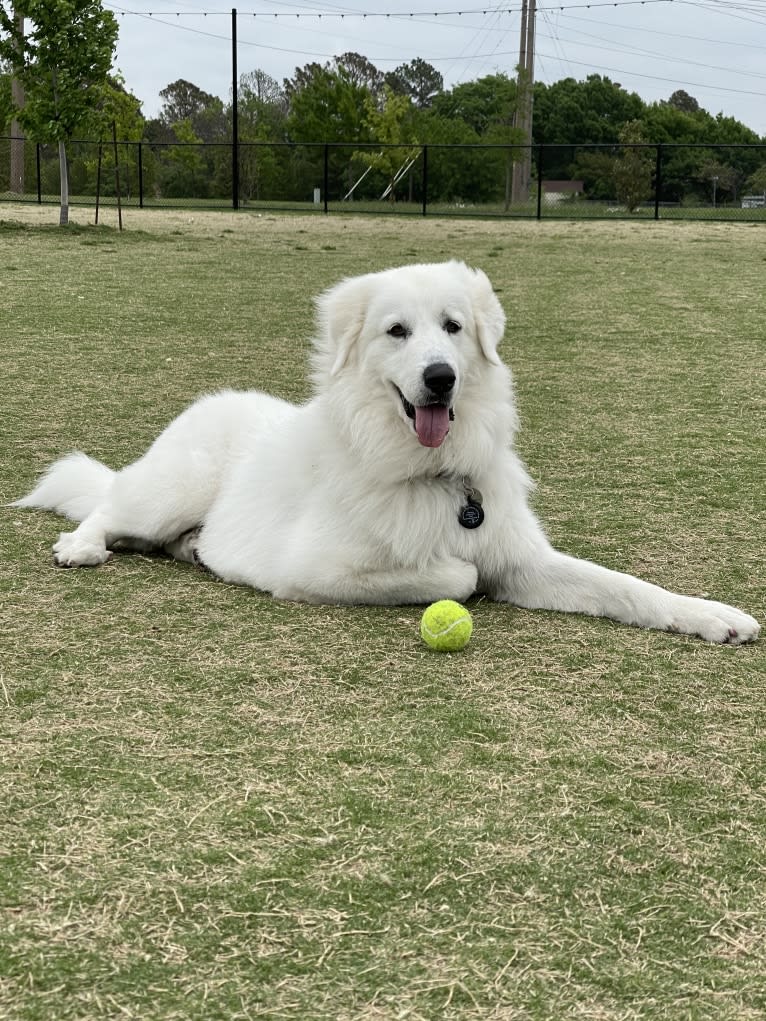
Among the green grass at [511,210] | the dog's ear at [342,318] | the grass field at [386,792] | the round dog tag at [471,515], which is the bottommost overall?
the grass field at [386,792]

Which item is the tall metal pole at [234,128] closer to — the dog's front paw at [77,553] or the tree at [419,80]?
the dog's front paw at [77,553]

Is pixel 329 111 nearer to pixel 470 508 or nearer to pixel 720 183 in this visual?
pixel 720 183

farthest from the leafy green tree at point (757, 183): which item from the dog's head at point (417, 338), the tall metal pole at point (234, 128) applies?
the dog's head at point (417, 338)

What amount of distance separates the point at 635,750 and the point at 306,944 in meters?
1.11

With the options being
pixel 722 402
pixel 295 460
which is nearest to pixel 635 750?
pixel 295 460

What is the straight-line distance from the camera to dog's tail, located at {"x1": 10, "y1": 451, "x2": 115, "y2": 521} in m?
4.99

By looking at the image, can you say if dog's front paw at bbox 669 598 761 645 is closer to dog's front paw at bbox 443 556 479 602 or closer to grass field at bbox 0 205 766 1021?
grass field at bbox 0 205 766 1021

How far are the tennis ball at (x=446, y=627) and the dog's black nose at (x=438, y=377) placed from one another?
0.71 metres

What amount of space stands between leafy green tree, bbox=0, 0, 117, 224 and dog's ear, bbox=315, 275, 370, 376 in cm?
1882

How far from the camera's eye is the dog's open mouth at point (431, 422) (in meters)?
3.80

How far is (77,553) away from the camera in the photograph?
14.3 feet

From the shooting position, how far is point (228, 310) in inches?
474

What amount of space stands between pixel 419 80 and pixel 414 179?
59.9 metres

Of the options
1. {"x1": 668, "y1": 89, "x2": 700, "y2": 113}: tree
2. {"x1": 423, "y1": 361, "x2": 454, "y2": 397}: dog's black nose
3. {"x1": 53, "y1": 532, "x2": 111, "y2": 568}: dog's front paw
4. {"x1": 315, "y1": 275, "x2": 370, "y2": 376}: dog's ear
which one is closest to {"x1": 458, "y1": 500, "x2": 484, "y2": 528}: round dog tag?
{"x1": 423, "y1": 361, "x2": 454, "y2": 397}: dog's black nose
